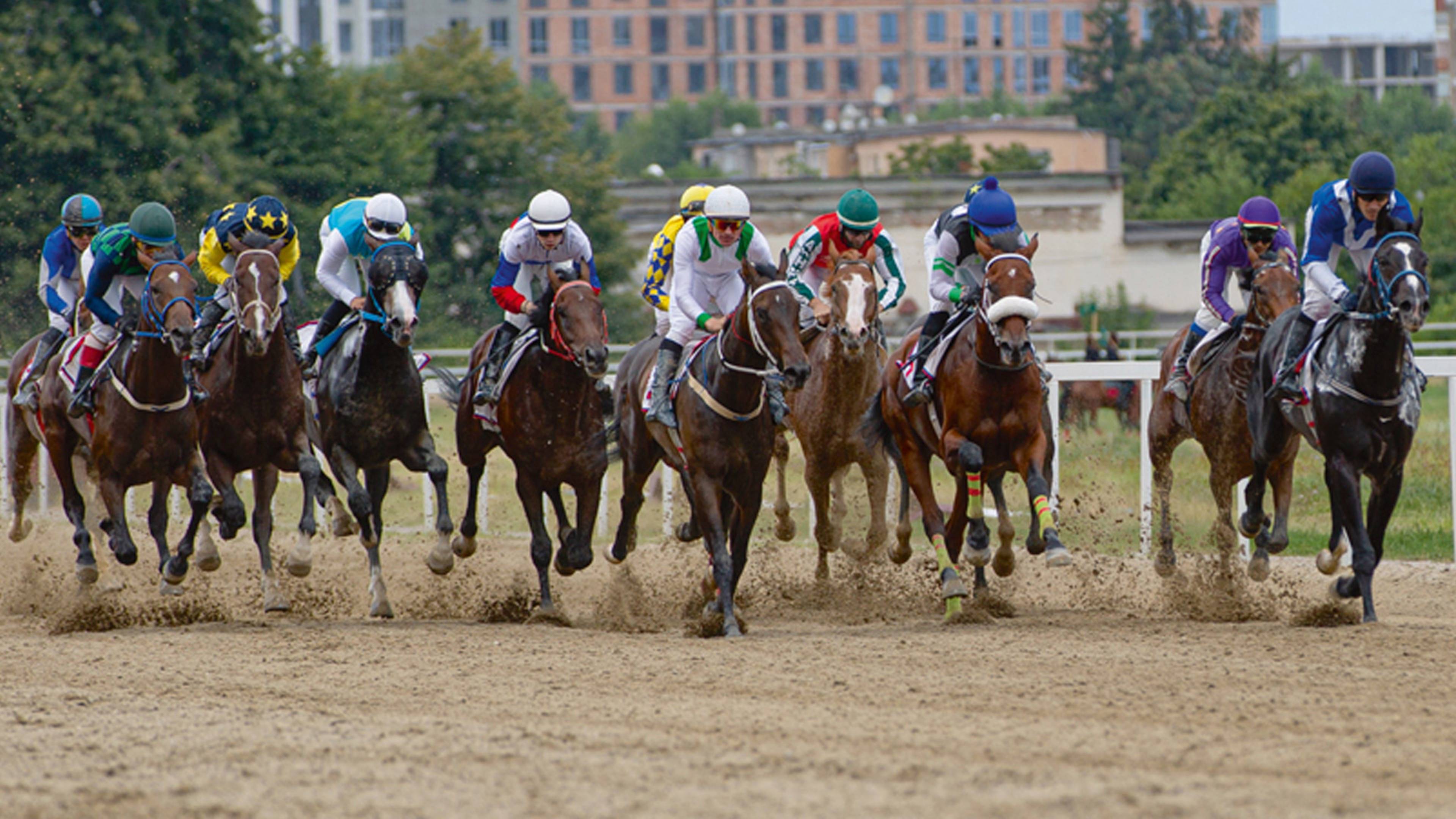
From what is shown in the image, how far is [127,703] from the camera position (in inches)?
281

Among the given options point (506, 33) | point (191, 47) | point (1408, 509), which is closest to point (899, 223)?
point (191, 47)

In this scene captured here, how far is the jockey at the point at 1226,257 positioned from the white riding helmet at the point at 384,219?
4.34 m

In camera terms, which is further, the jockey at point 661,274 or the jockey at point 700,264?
the jockey at point 661,274

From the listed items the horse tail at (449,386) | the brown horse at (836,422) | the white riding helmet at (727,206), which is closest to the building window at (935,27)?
the horse tail at (449,386)

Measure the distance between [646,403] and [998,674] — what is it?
291 centimetres

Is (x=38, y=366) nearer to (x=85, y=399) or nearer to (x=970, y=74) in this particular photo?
(x=85, y=399)

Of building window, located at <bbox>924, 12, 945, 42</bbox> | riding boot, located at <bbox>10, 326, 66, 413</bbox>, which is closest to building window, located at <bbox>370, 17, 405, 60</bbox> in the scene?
building window, located at <bbox>924, 12, 945, 42</bbox>

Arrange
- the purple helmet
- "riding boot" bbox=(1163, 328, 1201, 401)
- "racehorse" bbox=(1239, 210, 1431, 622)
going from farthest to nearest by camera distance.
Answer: "riding boot" bbox=(1163, 328, 1201, 401), the purple helmet, "racehorse" bbox=(1239, 210, 1431, 622)

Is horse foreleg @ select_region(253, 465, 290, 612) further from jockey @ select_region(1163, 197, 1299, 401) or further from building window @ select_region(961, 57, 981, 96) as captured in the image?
building window @ select_region(961, 57, 981, 96)

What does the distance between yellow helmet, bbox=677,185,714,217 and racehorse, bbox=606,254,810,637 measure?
2054mm

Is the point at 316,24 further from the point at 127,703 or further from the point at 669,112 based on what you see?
the point at 127,703

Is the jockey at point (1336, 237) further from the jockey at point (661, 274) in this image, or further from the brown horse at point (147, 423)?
the brown horse at point (147, 423)

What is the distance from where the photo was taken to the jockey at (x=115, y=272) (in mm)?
10211

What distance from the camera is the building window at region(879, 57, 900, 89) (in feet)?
350
